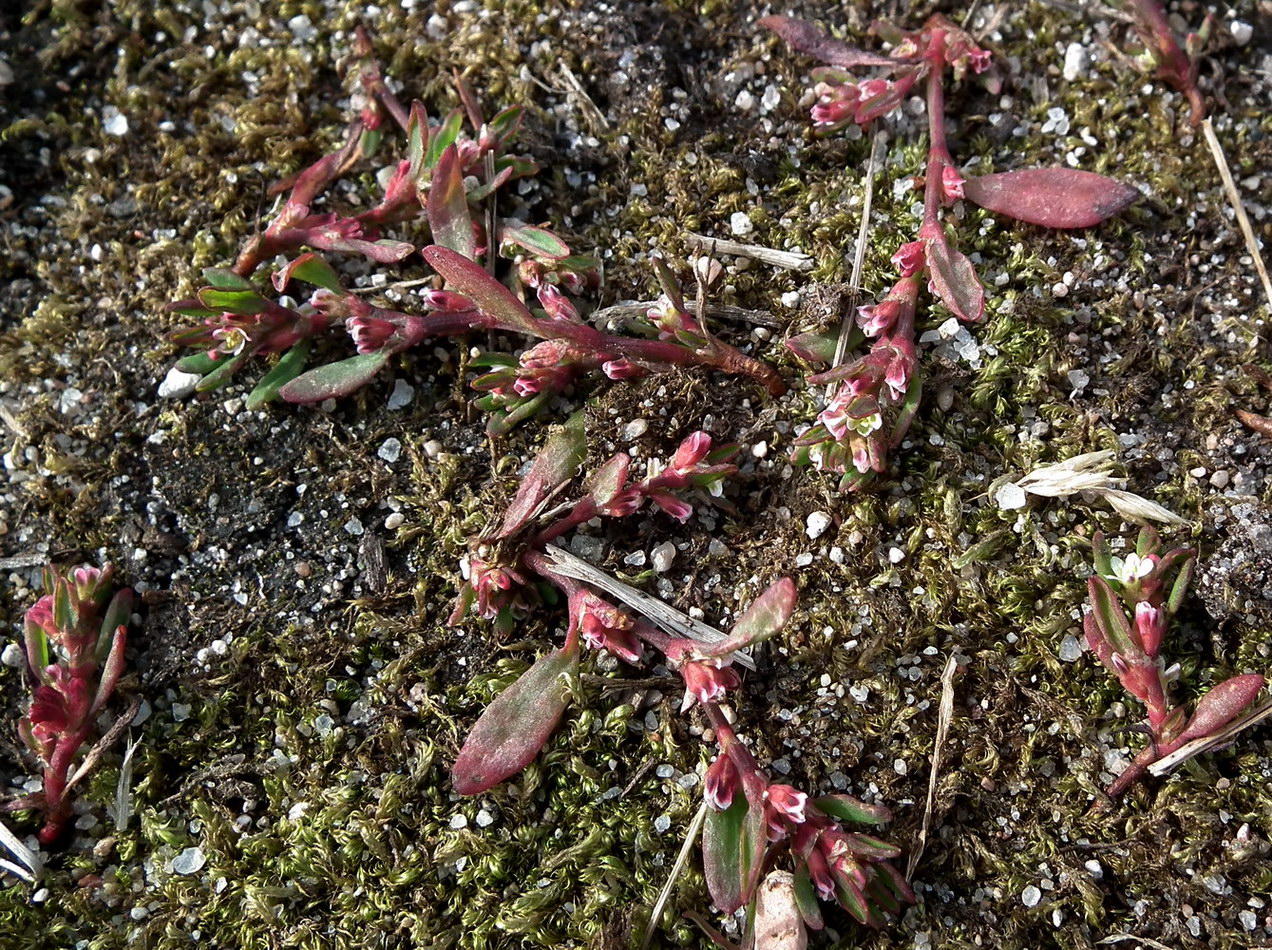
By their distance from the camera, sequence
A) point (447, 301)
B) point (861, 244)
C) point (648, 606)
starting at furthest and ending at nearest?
point (861, 244) → point (447, 301) → point (648, 606)

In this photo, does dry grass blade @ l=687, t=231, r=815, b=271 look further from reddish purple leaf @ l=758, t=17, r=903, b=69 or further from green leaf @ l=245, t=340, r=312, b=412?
green leaf @ l=245, t=340, r=312, b=412

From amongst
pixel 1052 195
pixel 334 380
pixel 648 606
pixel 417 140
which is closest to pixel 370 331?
pixel 334 380

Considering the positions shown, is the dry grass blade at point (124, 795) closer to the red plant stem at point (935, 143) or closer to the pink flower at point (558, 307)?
the pink flower at point (558, 307)

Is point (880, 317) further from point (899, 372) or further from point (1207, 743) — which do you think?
point (1207, 743)

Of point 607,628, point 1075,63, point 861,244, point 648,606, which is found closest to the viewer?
point 607,628

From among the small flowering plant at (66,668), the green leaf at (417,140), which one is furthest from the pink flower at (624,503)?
the small flowering plant at (66,668)

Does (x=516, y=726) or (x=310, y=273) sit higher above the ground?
(x=310, y=273)

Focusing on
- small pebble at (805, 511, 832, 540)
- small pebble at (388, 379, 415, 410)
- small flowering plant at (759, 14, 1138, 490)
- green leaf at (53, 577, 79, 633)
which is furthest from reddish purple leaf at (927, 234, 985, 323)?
green leaf at (53, 577, 79, 633)

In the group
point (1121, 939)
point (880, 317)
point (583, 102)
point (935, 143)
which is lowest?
point (1121, 939)

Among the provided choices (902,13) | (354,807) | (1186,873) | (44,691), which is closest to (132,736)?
(44,691)
